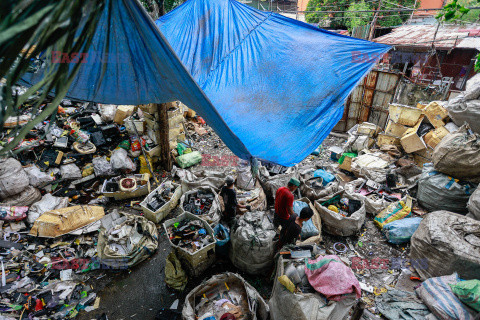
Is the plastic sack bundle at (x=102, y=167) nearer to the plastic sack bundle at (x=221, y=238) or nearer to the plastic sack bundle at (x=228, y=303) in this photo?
the plastic sack bundle at (x=221, y=238)

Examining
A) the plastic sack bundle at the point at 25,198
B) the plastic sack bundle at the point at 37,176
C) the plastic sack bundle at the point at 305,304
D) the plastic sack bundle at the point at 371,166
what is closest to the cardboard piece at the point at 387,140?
the plastic sack bundle at the point at 371,166

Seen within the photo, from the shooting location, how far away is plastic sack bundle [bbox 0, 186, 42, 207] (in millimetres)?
4448

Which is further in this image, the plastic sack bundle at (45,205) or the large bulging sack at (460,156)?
the plastic sack bundle at (45,205)

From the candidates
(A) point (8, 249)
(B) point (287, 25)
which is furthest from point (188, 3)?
(A) point (8, 249)

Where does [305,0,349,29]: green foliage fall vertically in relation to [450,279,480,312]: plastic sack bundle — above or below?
above

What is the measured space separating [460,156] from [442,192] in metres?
0.73

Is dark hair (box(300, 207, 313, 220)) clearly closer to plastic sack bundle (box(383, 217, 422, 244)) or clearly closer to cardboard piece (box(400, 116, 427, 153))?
plastic sack bundle (box(383, 217, 422, 244))

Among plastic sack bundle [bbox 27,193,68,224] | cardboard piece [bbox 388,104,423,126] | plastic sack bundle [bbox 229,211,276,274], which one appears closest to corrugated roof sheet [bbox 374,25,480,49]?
Result: cardboard piece [bbox 388,104,423,126]

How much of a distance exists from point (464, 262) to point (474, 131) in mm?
3023

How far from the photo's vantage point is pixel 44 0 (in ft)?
2.94

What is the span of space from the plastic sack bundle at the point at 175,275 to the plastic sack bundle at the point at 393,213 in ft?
12.3

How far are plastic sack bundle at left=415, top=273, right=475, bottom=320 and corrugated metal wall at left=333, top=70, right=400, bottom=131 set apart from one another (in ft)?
19.0

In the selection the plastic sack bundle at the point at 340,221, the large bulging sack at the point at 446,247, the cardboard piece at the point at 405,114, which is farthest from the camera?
the cardboard piece at the point at 405,114

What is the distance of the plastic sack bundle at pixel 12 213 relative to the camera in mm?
4257
